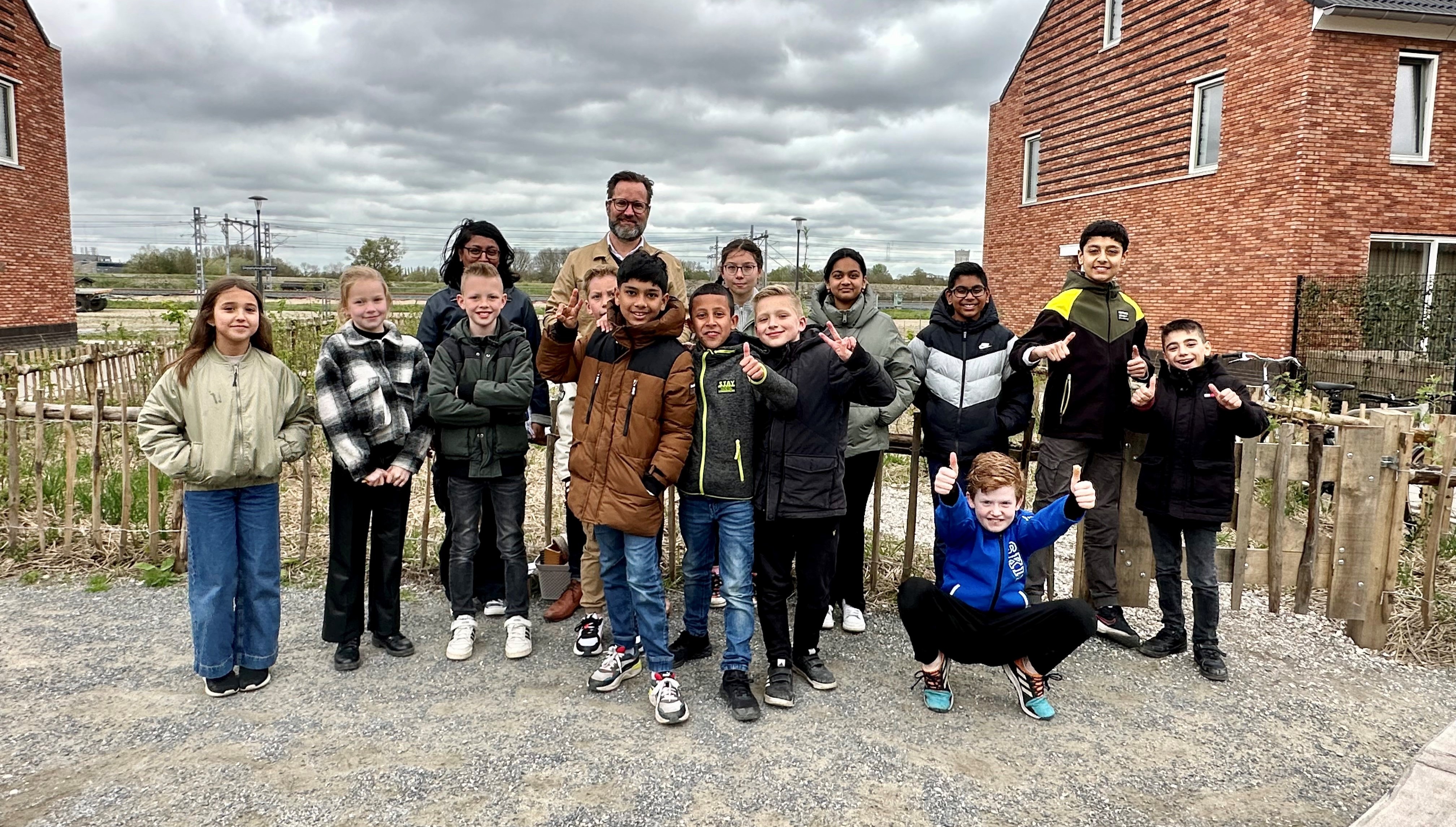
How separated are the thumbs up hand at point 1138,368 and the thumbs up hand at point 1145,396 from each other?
0.23ft

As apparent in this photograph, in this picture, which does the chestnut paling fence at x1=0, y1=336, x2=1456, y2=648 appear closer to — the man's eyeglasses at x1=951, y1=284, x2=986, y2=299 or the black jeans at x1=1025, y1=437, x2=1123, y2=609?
the black jeans at x1=1025, y1=437, x2=1123, y2=609

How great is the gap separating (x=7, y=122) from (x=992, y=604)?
886 inches

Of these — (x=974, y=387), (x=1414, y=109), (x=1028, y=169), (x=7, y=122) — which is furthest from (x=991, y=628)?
(x=7, y=122)

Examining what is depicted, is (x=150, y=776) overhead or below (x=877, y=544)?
below

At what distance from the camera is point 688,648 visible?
4090 millimetres

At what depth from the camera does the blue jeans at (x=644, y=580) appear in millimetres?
3674

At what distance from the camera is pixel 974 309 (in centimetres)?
416

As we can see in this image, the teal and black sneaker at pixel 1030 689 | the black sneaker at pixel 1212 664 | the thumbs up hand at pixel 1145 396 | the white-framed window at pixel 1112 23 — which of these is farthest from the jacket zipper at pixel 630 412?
the white-framed window at pixel 1112 23

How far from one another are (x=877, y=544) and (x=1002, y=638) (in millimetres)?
1337

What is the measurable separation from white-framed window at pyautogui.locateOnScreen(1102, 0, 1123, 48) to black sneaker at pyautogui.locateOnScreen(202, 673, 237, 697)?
64.6 feet

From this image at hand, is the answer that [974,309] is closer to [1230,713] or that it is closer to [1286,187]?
[1230,713]

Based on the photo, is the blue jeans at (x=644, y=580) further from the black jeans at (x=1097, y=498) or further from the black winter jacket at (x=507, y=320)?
the black jeans at (x=1097, y=498)

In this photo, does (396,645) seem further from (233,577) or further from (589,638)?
(589,638)

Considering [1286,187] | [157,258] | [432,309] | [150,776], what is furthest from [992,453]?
[157,258]
